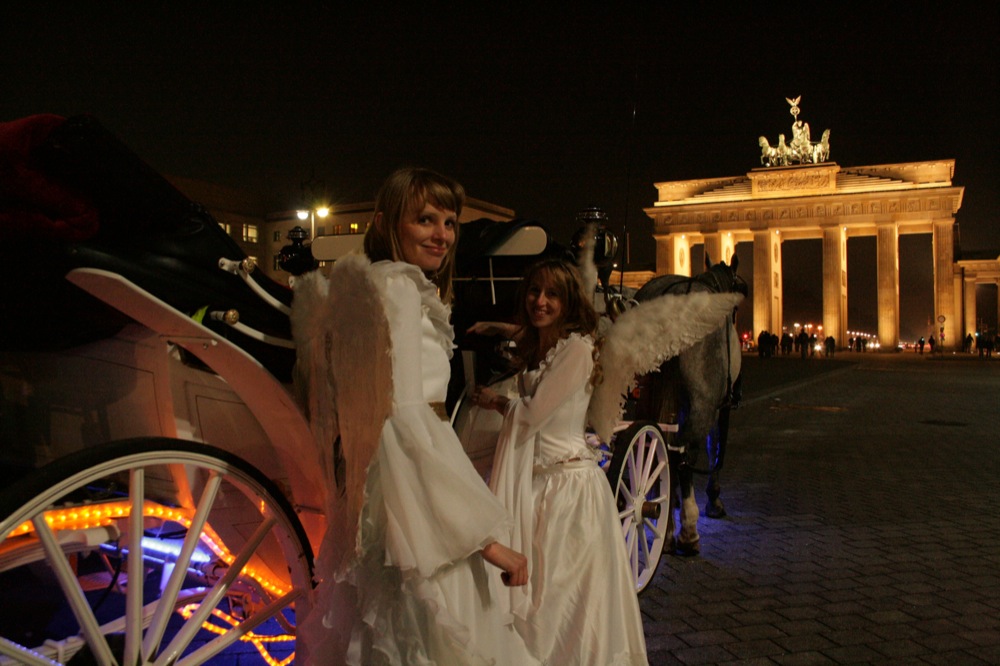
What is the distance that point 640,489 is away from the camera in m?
4.10

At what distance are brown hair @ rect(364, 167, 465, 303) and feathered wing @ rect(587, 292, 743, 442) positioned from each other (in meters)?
1.38

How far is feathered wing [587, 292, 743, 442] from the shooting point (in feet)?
10.7

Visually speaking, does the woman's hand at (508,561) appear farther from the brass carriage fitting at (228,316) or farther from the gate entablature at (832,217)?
the gate entablature at (832,217)

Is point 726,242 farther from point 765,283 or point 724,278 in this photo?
point 724,278

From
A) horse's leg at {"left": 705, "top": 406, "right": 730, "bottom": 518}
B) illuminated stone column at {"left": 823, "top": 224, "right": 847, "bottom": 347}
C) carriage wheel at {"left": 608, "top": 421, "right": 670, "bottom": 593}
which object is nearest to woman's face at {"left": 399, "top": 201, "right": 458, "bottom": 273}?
carriage wheel at {"left": 608, "top": 421, "right": 670, "bottom": 593}

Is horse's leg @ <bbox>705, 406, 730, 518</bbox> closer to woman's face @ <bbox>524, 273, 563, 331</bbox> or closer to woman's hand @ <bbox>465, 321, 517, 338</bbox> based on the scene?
woman's hand @ <bbox>465, 321, 517, 338</bbox>

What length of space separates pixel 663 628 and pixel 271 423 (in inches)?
96.6

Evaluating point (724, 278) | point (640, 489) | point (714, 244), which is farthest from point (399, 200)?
point (714, 244)

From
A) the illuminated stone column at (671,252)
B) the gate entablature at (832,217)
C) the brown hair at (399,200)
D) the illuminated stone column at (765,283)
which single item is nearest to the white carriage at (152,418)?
the brown hair at (399,200)

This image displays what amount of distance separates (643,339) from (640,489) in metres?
1.20

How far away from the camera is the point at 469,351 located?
3.38 meters

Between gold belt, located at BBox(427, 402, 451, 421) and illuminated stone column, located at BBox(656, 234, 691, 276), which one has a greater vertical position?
illuminated stone column, located at BBox(656, 234, 691, 276)

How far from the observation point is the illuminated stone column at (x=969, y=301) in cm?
5710

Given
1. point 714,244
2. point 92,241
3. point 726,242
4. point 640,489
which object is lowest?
point 640,489
